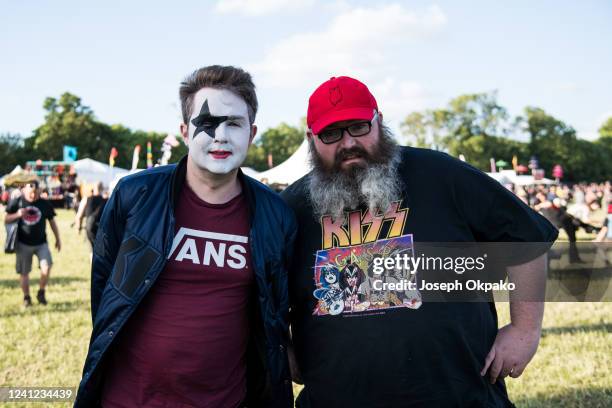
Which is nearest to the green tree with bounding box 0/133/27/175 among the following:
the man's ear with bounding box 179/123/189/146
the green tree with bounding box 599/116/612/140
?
the man's ear with bounding box 179/123/189/146

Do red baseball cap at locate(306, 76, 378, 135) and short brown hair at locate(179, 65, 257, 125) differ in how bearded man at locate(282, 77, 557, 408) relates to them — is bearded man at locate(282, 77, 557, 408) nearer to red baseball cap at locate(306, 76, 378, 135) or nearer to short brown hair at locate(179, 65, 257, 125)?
red baseball cap at locate(306, 76, 378, 135)

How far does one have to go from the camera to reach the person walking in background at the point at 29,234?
8.18m

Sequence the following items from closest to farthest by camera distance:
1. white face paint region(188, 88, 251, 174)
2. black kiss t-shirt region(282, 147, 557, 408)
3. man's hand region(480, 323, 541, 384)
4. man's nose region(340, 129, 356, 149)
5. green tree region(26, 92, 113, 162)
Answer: black kiss t-shirt region(282, 147, 557, 408) → man's hand region(480, 323, 541, 384) → white face paint region(188, 88, 251, 174) → man's nose region(340, 129, 356, 149) → green tree region(26, 92, 113, 162)

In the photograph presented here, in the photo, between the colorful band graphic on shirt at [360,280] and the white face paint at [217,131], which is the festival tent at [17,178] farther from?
→ the colorful band graphic on shirt at [360,280]

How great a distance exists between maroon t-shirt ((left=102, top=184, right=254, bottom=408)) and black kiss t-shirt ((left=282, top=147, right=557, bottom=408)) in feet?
1.07

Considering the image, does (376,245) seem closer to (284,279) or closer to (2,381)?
(284,279)

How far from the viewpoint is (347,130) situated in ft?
8.51

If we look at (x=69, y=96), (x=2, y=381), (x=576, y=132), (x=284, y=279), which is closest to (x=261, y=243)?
(x=284, y=279)

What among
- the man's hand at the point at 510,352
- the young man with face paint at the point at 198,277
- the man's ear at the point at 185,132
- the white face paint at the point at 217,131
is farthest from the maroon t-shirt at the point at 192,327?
the man's hand at the point at 510,352

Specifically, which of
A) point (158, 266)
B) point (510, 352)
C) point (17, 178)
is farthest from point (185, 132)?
point (17, 178)

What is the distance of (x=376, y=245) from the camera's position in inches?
94.7

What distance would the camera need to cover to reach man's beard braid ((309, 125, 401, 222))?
7.98 feet

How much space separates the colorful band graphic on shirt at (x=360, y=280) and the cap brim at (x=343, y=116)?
61 cm

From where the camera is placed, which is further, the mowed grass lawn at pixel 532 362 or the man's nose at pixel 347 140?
the mowed grass lawn at pixel 532 362
